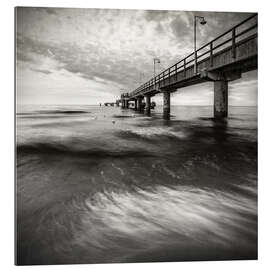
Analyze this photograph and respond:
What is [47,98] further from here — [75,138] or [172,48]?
[172,48]

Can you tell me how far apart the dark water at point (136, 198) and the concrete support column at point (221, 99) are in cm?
31

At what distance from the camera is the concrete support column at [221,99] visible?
418cm

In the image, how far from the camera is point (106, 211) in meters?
2.83

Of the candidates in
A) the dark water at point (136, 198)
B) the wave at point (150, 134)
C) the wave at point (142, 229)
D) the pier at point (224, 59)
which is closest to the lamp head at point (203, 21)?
the pier at point (224, 59)

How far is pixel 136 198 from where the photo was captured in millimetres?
3020

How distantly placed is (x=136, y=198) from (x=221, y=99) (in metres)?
2.64

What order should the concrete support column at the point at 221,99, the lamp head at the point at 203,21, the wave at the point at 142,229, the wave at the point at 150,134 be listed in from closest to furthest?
1. the wave at the point at 142,229
2. the lamp head at the point at 203,21
3. the concrete support column at the point at 221,99
4. the wave at the point at 150,134

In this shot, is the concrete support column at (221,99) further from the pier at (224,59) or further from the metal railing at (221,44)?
the metal railing at (221,44)

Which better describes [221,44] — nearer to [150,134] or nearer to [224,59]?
[224,59]

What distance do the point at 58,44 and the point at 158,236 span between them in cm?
316

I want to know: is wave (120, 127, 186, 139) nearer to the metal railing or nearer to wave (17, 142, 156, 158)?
wave (17, 142, 156, 158)

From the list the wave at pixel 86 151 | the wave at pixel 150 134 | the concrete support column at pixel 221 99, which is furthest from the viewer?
the wave at pixel 150 134

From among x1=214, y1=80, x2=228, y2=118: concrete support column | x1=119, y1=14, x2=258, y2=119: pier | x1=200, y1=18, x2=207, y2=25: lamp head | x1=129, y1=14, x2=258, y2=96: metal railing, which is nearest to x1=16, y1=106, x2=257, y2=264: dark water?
x1=214, y1=80, x2=228, y2=118: concrete support column
